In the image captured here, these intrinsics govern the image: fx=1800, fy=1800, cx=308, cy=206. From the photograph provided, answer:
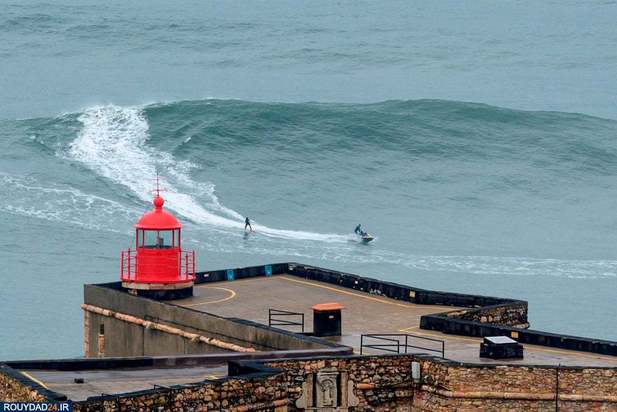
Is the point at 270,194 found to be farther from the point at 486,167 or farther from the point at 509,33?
the point at 509,33

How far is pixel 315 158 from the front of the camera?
113062 mm

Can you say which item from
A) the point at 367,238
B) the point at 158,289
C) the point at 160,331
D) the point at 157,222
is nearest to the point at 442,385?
the point at 160,331

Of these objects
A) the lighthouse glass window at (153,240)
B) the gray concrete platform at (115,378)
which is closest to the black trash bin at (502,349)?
the gray concrete platform at (115,378)

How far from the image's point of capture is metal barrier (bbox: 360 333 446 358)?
3731 centimetres

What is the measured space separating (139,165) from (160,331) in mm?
63992

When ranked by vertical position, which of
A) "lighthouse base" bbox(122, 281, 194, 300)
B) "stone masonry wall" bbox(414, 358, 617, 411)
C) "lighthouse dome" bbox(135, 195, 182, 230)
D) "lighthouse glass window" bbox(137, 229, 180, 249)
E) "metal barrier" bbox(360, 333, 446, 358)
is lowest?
"stone masonry wall" bbox(414, 358, 617, 411)

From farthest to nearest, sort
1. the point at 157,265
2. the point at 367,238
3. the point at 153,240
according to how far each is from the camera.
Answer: the point at 367,238
the point at 153,240
the point at 157,265

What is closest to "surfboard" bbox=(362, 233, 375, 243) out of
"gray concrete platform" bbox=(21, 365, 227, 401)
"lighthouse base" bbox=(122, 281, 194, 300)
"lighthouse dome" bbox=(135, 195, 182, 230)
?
"lighthouse dome" bbox=(135, 195, 182, 230)

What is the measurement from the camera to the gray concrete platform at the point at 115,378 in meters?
31.5

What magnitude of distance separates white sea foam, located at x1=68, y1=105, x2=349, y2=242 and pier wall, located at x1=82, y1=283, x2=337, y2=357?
44.8 metres

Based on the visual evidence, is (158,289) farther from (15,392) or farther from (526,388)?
(15,392)

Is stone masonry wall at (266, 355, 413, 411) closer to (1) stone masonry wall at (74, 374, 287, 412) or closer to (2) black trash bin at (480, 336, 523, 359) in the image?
(1) stone masonry wall at (74, 374, 287, 412)

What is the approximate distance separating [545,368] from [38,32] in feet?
499

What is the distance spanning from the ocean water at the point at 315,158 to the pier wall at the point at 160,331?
19.3 meters
